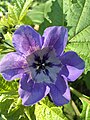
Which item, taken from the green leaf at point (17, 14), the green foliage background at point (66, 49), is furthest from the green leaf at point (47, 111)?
the green leaf at point (17, 14)

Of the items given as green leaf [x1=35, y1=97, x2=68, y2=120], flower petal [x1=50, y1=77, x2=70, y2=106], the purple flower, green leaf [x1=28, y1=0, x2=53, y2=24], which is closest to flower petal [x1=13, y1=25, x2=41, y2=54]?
the purple flower

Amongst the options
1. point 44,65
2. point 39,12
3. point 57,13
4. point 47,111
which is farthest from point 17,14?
point 39,12

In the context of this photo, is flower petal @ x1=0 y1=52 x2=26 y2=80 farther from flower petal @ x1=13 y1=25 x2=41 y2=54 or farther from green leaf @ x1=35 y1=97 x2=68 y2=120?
green leaf @ x1=35 y1=97 x2=68 y2=120

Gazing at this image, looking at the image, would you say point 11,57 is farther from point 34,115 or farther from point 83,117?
point 83,117

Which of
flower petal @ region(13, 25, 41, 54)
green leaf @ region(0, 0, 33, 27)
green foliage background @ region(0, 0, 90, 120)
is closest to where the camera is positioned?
flower petal @ region(13, 25, 41, 54)

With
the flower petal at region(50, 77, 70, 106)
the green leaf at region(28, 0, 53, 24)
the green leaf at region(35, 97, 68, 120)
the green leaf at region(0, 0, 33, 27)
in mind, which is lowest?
the green leaf at region(35, 97, 68, 120)

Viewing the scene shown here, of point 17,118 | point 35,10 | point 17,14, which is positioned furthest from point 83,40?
point 35,10
